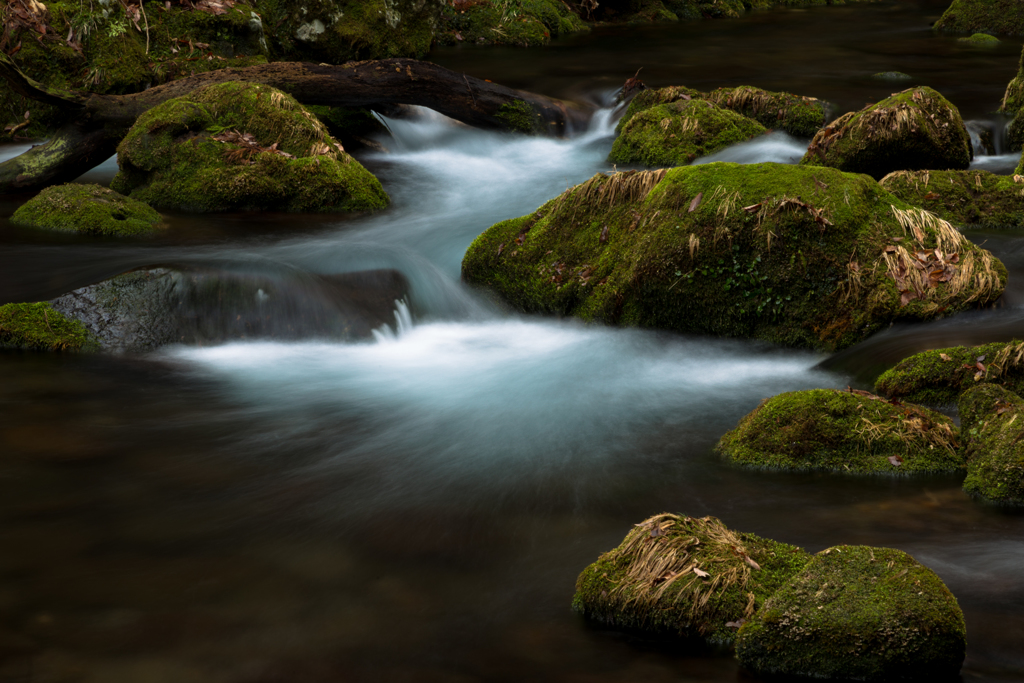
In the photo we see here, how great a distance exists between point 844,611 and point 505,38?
20232 mm

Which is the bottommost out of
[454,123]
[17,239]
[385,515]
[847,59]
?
[385,515]

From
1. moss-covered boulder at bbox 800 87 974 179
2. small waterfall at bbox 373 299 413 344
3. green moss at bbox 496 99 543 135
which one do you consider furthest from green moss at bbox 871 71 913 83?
small waterfall at bbox 373 299 413 344

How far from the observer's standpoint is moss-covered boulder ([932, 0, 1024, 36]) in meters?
22.8

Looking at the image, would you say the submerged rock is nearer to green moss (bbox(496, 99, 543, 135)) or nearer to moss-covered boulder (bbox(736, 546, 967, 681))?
moss-covered boulder (bbox(736, 546, 967, 681))

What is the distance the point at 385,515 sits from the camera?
450 centimetres

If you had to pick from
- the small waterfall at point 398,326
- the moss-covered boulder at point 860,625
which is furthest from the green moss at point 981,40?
the moss-covered boulder at point 860,625

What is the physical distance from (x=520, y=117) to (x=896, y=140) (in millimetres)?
6103

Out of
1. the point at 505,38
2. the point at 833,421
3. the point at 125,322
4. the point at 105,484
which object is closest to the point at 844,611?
the point at 833,421

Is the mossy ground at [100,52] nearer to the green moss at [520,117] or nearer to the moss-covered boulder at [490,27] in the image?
the green moss at [520,117]

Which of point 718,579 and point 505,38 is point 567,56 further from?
point 718,579

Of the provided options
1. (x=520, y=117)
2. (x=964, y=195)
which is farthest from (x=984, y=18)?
(x=964, y=195)

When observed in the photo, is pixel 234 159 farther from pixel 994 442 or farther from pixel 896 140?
pixel 994 442

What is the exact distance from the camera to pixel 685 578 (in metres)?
3.38

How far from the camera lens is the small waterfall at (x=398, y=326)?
7.41 metres
